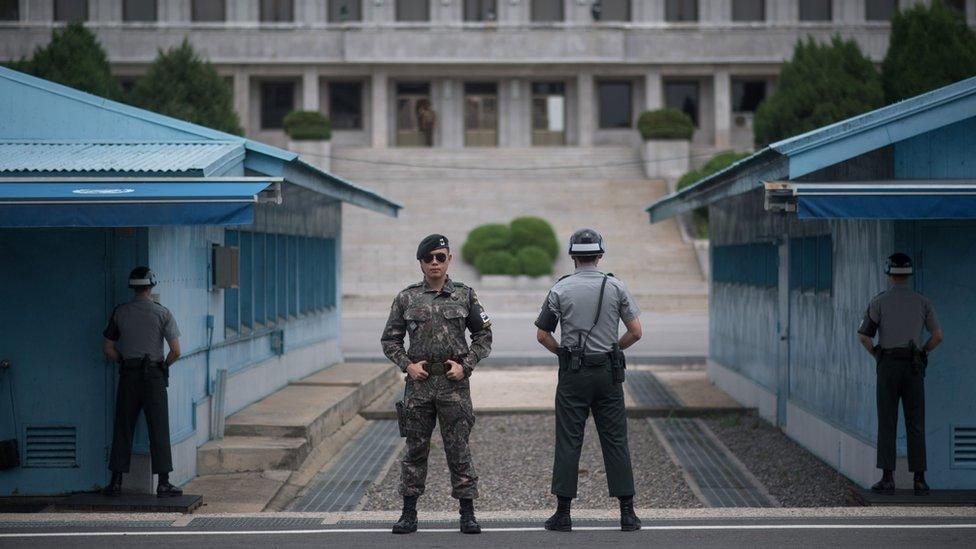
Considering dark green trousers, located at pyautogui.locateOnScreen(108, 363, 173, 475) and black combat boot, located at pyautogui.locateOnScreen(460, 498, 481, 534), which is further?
dark green trousers, located at pyautogui.locateOnScreen(108, 363, 173, 475)

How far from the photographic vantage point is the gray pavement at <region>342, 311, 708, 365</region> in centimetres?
2375

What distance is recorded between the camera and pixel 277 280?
1631cm

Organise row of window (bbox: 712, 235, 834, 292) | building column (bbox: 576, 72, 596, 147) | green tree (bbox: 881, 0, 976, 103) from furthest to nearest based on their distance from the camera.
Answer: building column (bbox: 576, 72, 596, 147) → green tree (bbox: 881, 0, 976, 103) → row of window (bbox: 712, 235, 834, 292)

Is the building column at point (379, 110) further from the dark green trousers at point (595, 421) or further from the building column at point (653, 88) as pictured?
the dark green trousers at point (595, 421)

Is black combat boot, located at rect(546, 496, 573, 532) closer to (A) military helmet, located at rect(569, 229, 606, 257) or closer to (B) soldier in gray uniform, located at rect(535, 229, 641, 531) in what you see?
(B) soldier in gray uniform, located at rect(535, 229, 641, 531)

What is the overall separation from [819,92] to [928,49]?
4.78 m

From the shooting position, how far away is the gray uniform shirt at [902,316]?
32.9ft

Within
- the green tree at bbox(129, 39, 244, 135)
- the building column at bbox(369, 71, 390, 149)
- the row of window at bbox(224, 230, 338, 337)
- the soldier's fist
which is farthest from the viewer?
the building column at bbox(369, 71, 390, 149)

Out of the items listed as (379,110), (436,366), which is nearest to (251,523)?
(436,366)

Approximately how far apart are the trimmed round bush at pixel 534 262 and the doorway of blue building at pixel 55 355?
27319 mm

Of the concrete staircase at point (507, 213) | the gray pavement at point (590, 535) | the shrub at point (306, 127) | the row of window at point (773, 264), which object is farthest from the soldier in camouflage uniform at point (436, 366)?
the shrub at point (306, 127)

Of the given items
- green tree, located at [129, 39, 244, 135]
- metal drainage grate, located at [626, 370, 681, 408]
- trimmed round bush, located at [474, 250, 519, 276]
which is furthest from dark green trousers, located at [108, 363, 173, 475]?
green tree, located at [129, 39, 244, 135]

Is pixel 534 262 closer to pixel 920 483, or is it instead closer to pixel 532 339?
pixel 532 339

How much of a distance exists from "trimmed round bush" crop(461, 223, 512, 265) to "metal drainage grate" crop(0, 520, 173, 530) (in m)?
29.5
